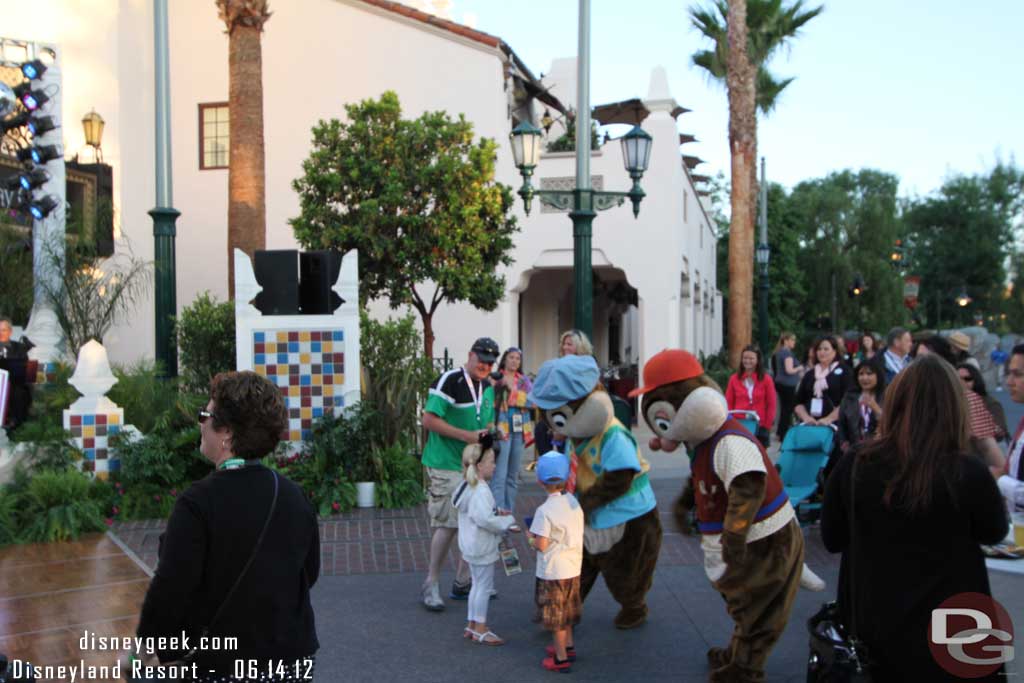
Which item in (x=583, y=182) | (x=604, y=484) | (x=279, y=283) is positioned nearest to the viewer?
(x=604, y=484)

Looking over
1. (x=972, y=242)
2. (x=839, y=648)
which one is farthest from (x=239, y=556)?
(x=972, y=242)

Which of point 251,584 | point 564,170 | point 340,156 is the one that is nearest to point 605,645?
point 251,584

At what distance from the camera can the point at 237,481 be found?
285cm

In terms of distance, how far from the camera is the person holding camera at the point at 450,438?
6.27 metres

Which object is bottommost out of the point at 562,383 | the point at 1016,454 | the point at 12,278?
the point at 1016,454

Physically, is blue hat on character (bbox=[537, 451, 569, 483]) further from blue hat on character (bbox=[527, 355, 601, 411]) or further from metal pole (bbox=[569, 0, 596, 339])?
metal pole (bbox=[569, 0, 596, 339])

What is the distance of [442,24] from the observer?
61.3ft

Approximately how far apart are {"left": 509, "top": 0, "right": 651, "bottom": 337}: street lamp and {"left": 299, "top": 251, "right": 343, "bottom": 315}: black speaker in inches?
102

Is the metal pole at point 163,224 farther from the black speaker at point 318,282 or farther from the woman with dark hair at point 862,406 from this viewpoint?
the woman with dark hair at point 862,406

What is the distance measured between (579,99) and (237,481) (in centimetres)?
890

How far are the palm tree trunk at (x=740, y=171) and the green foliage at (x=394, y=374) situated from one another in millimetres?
10839

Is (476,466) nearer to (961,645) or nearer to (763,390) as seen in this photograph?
(961,645)

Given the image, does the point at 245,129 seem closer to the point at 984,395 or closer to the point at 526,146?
the point at 526,146

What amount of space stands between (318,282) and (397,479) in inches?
88.7
